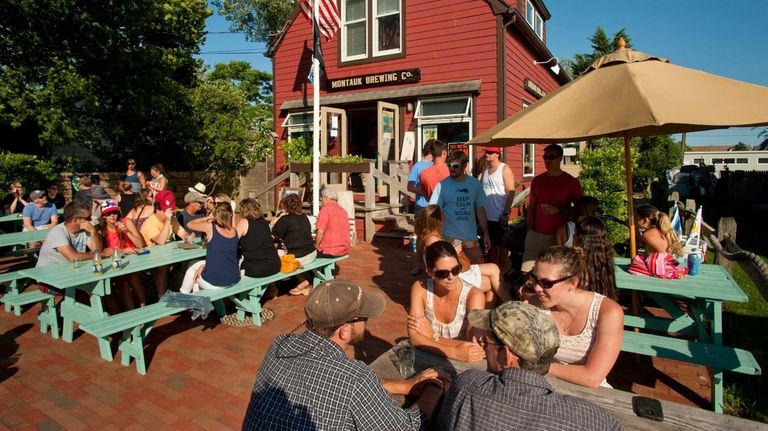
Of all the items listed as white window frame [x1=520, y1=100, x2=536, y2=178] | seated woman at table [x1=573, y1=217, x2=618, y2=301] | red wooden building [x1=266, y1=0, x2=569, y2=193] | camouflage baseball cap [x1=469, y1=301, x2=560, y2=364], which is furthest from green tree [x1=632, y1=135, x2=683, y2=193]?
camouflage baseball cap [x1=469, y1=301, x2=560, y2=364]

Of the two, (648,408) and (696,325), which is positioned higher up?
(648,408)

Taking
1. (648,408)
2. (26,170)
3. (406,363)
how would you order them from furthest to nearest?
1. (26,170)
2. (406,363)
3. (648,408)

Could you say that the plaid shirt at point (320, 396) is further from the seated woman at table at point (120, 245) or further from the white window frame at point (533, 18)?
the white window frame at point (533, 18)

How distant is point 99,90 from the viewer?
9.95 m

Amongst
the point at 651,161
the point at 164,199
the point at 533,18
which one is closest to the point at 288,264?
the point at 164,199

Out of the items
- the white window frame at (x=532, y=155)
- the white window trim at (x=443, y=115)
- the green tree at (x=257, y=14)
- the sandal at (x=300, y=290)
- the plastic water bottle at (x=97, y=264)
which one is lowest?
the sandal at (x=300, y=290)

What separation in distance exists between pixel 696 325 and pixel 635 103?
2083 mm

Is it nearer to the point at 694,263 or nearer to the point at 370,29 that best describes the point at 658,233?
the point at 694,263

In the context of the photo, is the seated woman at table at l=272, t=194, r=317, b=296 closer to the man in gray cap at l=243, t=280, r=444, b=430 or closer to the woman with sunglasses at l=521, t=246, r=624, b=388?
the woman with sunglasses at l=521, t=246, r=624, b=388

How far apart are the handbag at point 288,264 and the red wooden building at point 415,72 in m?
6.44

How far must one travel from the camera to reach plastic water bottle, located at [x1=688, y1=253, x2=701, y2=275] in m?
4.30

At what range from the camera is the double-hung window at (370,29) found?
12.6 meters

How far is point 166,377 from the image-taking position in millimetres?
4148

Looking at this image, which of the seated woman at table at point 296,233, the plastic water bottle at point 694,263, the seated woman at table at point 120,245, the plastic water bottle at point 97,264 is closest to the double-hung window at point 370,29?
the seated woman at table at point 296,233
